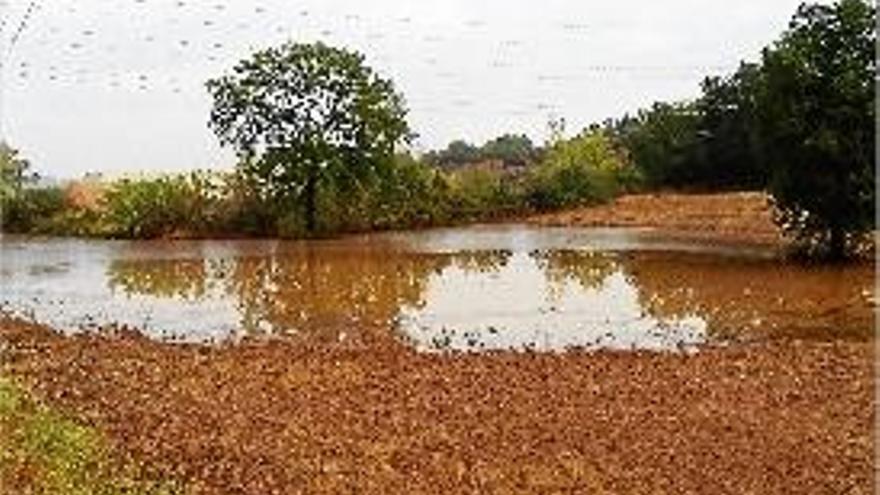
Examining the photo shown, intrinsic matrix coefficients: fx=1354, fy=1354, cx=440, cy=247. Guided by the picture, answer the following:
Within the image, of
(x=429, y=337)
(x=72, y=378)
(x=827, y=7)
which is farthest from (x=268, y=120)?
(x=72, y=378)

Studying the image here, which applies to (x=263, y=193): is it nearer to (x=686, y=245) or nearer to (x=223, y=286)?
(x=686, y=245)

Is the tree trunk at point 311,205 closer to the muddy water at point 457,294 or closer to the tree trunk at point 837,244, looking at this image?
the muddy water at point 457,294

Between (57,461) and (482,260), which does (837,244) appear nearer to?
(482,260)

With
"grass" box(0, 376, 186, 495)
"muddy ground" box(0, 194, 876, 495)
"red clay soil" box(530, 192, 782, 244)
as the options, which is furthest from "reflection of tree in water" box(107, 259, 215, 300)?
"red clay soil" box(530, 192, 782, 244)

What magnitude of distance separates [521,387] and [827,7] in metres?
18.8

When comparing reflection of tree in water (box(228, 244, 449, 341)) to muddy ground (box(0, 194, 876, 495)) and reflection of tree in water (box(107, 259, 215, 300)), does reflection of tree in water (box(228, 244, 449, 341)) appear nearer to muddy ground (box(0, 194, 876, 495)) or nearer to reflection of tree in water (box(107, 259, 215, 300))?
reflection of tree in water (box(107, 259, 215, 300))

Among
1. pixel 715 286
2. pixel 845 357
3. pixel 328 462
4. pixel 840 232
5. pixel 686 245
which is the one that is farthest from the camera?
pixel 686 245

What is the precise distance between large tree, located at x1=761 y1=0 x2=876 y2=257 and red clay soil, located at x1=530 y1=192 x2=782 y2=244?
29.3 feet

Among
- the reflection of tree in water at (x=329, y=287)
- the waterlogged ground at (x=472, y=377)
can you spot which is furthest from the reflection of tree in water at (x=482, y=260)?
the waterlogged ground at (x=472, y=377)

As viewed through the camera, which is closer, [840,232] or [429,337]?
[429,337]

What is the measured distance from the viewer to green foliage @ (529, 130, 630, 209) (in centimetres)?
6259

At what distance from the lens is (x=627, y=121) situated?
104 metres

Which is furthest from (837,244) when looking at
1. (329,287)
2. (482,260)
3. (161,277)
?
(161,277)

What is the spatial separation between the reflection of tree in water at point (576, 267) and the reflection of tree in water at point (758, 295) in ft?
2.30
